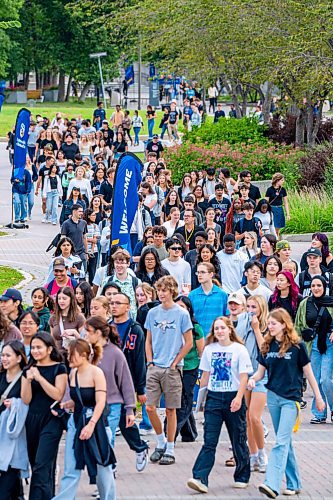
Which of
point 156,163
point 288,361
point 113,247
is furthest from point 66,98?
point 288,361

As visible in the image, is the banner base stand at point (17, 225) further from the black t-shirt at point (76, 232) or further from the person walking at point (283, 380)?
the person walking at point (283, 380)

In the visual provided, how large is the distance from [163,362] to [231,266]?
3950mm

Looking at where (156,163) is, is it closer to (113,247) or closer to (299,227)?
(299,227)

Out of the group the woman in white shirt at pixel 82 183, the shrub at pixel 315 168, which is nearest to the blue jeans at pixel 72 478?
the woman in white shirt at pixel 82 183

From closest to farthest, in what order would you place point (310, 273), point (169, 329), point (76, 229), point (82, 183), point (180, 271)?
point (169, 329) < point (310, 273) < point (180, 271) < point (76, 229) < point (82, 183)

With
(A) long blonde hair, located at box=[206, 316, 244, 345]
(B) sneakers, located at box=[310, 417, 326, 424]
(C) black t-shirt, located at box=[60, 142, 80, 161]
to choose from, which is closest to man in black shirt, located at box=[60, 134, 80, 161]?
(C) black t-shirt, located at box=[60, 142, 80, 161]

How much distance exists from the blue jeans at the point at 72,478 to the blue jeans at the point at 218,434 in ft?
3.32

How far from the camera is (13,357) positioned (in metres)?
9.47

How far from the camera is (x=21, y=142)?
26.4 m

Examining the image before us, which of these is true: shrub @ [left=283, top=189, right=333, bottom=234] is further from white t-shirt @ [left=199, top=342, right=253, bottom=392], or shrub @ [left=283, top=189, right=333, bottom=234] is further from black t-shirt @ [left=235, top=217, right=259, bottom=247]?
white t-shirt @ [left=199, top=342, right=253, bottom=392]

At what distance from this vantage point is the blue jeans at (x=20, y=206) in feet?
89.2

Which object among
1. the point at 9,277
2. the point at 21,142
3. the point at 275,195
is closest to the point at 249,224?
the point at 275,195

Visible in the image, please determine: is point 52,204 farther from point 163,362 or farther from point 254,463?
point 254,463

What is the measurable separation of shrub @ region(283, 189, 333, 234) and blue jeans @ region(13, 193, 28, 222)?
6094 millimetres
